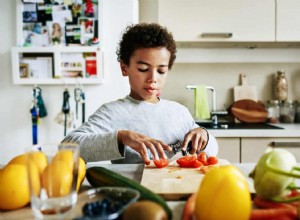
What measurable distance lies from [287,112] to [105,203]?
2.21 metres

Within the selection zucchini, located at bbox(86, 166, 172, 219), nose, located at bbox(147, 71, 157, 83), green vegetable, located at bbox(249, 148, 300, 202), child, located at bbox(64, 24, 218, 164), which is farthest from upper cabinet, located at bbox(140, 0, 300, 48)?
green vegetable, located at bbox(249, 148, 300, 202)

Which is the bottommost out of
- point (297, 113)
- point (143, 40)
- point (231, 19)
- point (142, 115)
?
point (297, 113)

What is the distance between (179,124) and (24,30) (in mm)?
1156

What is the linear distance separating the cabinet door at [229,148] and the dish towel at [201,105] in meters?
0.37

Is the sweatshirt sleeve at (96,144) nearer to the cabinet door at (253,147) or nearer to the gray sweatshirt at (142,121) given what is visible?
the gray sweatshirt at (142,121)

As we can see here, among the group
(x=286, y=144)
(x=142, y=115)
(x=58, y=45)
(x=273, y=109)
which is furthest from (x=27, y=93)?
(x=273, y=109)

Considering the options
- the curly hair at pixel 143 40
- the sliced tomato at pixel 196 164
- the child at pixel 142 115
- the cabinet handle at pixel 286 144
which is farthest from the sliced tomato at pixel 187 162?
the cabinet handle at pixel 286 144

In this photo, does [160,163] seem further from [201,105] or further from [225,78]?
[225,78]

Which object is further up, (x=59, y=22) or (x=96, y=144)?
(x=59, y=22)

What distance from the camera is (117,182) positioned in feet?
2.11

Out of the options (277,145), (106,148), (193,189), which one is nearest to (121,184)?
(193,189)

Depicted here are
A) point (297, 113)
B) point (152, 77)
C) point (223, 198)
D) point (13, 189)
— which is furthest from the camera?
point (297, 113)

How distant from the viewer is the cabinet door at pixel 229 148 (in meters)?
1.98

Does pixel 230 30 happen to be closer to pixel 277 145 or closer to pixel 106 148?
pixel 277 145
